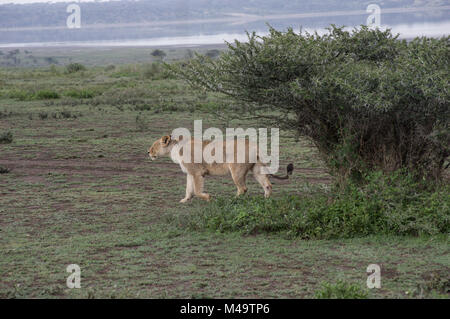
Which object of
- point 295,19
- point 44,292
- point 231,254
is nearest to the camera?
point 44,292

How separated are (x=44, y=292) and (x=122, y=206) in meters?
4.05

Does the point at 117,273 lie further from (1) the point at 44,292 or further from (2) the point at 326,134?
(2) the point at 326,134

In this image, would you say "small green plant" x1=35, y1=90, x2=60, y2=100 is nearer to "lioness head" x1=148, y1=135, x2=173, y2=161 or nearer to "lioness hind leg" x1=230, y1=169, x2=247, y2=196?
"lioness head" x1=148, y1=135, x2=173, y2=161

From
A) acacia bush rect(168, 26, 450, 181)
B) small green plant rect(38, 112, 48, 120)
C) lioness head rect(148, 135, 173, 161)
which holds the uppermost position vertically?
acacia bush rect(168, 26, 450, 181)

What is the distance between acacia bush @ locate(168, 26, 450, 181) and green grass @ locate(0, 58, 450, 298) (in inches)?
32.0

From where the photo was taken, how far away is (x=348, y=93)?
8.84 metres

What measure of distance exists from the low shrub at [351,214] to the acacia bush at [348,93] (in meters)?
0.57

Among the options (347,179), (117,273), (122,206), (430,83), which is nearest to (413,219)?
(347,179)

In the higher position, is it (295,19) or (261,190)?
(295,19)

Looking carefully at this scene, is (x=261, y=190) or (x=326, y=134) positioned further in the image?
(x=261, y=190)

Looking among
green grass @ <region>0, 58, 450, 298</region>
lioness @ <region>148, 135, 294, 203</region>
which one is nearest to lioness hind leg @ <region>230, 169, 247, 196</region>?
lioness @ <region>148, 135, 294, 203</region>

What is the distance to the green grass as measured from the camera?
6.62 meters

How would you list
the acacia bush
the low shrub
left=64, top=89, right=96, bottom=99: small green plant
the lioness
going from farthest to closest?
left=64, top=89, right=96, bottom=99: small green plant < the lioness < the acacia bush < the low shrub
